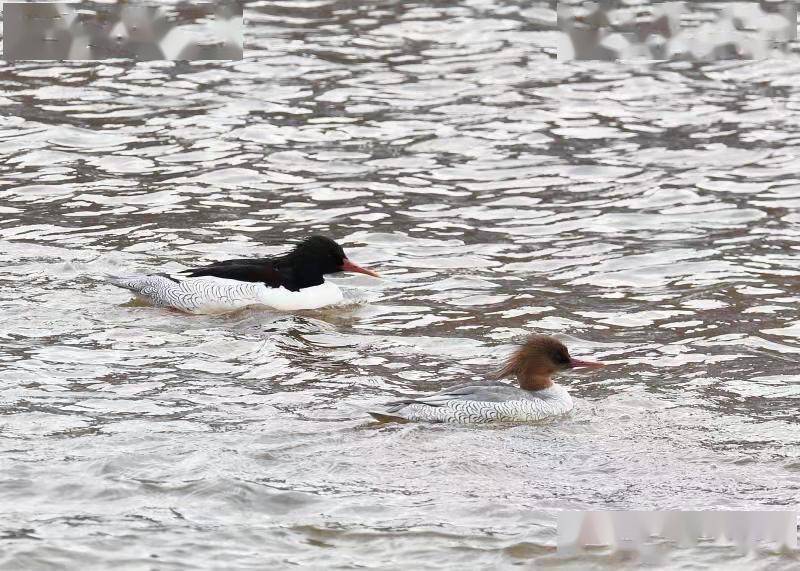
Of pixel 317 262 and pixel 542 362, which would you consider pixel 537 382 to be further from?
pixel 317 262

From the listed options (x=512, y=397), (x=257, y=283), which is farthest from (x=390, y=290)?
(x=512, y=397)

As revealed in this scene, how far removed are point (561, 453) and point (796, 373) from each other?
2440mm

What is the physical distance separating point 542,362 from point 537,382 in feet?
0.48

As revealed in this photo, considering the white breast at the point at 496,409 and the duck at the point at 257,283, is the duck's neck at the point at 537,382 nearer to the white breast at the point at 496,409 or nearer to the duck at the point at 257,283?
the white breast at the point at 496,409

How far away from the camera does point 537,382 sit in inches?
429

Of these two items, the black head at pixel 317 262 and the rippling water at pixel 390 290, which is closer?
the rippling water at pixel 390 290

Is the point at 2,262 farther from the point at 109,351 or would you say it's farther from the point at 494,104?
the point at 494,104

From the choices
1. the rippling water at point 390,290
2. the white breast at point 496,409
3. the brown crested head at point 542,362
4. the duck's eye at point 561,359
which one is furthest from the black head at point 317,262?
the white breast at point 496,409

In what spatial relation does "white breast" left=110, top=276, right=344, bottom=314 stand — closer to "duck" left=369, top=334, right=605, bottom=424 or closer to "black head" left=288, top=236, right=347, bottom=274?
"black head" left=288, top=236, right=347, bottom=274

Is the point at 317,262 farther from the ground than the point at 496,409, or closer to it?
farther from the ground

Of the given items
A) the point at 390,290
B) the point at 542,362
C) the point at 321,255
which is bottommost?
the point at 390,290

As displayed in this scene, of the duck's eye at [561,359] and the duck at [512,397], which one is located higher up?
the duck's eye at [561,359]

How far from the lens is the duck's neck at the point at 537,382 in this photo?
1088 centimetres

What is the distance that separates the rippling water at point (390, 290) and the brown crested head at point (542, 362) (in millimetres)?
367
